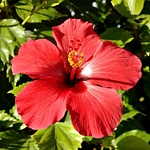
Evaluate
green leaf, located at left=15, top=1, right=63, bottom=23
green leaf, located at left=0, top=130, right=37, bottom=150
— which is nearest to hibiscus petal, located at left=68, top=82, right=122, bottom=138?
green leaf, located at left=0, top=130, right=37, bottom=150

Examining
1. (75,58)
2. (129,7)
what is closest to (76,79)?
(75,58)

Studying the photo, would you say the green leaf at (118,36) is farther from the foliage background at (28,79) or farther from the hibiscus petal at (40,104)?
the hibiscus petal at (40,104)

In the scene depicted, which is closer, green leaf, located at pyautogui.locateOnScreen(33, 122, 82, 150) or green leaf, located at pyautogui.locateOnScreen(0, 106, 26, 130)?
green leaf, located at pyautogui.locateOnScreen(33, 122, 82, 150)

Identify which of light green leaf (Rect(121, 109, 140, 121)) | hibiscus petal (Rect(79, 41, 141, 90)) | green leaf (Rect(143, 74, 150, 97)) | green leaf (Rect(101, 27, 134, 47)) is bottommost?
light green leaf (Rect(121, 109, 140, 121))

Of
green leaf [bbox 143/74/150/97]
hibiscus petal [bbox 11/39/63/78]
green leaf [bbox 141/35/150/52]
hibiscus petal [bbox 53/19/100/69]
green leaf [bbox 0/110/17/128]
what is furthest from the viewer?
green leaf [bbox 143/74/150/97]

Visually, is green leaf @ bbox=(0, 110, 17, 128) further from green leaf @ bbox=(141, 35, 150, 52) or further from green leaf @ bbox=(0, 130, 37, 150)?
green leaf @ bbox=(141, 35, 150, 52)

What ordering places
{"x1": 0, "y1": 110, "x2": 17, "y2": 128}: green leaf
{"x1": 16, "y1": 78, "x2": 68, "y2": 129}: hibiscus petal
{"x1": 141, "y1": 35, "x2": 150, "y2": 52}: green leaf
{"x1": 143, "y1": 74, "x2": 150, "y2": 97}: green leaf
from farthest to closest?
{"x1": 143, "y1": 74, "x2": 150, "y2": 97}: green leaf
{"x1": 141, "y1": 35, "x2": 150, "y2": 52}: green leaf
{"x1": 0, "y1": 110, "x2": 17, "y2": 128}: green leaf
{"x1": 16, "y1": 78, "x2": 68, "y2": 129}: hibiscus petal

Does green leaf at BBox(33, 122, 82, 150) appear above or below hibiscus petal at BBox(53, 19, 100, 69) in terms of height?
below
